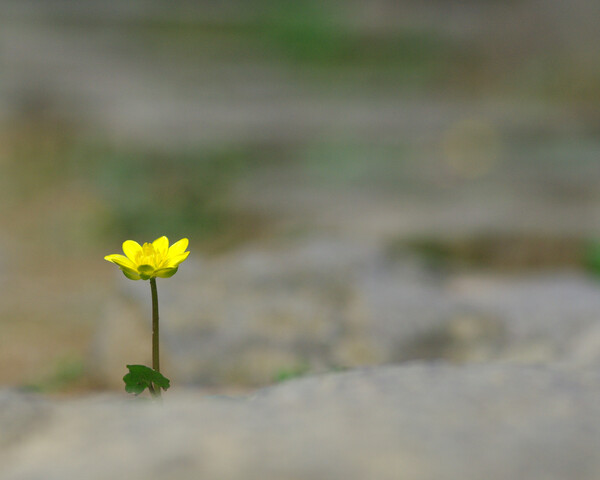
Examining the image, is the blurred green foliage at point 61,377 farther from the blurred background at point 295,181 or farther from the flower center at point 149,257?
Answer: the flower center at point 149,257

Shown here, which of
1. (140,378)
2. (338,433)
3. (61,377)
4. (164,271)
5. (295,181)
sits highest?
(295,181)

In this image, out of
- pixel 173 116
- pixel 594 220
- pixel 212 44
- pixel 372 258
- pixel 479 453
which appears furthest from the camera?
pixel 212 44

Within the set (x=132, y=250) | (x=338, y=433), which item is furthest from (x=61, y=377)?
(x=338, y=433)

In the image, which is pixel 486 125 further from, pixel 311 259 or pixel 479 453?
pixel 479 453

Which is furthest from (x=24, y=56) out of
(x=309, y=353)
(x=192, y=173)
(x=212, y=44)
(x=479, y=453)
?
(x=479, y=453)

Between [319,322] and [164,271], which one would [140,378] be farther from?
[319,322]

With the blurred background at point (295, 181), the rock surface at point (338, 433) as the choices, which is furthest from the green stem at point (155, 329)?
the blurred background at point (295, 181)
